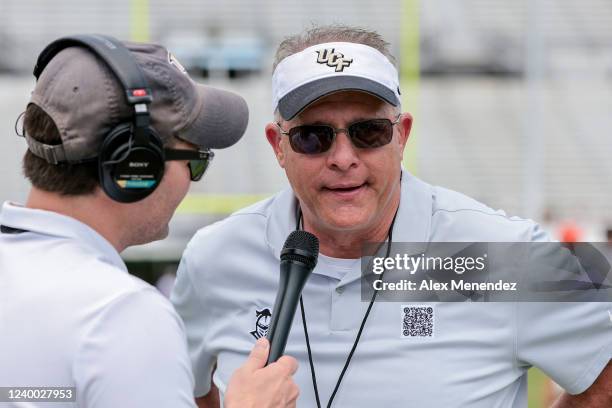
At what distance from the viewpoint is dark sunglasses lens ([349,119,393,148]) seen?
2336 millimetres

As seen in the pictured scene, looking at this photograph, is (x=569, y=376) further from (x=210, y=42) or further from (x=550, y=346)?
(x=210, y=42)

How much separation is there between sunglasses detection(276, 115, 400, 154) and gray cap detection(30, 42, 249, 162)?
66cm

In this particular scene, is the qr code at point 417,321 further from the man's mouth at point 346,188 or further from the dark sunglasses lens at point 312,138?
the dark sunglasses lens at point 312,138

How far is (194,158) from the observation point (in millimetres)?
1737

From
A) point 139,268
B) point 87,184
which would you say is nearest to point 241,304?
point 87,184

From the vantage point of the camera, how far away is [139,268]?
11.8 metres

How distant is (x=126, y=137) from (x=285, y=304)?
1.57 feet

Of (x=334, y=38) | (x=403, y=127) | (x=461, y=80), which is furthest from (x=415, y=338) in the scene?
(x=461, y=80)

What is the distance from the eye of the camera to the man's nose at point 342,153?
2.33 meters

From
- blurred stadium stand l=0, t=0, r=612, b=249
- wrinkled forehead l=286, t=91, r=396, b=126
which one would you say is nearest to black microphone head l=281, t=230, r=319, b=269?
wrinkled forehead l=286, t=91, r=396, b=126

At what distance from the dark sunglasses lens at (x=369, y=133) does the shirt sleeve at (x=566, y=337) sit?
1.62 ft

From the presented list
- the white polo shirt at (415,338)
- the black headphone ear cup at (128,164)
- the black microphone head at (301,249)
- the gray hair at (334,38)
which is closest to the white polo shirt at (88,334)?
the black headphone ear cup at (128,164)

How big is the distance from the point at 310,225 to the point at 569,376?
70cm

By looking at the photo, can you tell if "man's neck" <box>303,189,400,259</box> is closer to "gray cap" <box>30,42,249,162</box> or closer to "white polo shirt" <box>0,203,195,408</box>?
"gray cap" <box>30,42,249,162</box>
